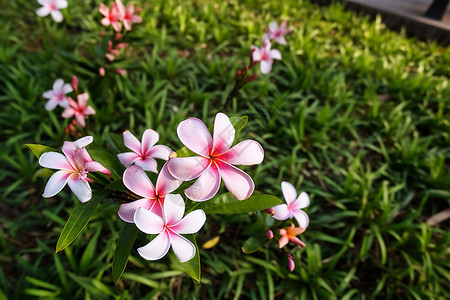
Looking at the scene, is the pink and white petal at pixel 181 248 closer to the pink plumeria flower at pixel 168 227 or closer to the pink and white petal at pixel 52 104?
the pink plumeria flower at pixel 168 227

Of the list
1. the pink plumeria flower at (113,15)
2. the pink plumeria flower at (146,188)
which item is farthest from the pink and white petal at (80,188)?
the pink plumeria flower at (113,15)

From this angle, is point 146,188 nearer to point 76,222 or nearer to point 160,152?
point 160,152

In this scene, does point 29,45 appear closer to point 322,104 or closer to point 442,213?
point 322,104

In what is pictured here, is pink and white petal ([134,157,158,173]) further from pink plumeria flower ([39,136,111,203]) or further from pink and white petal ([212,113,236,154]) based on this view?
pink and white petal ([212,113,236,154])

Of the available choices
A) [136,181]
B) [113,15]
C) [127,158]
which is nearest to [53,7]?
[113,15]

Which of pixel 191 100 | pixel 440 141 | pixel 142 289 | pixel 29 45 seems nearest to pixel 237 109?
pixel 191 100

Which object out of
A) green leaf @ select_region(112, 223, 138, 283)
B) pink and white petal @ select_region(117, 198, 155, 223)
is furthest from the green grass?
pink and white petal @ select_region(117, 198, 155, 223)
